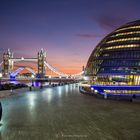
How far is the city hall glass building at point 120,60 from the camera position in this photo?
197 ft

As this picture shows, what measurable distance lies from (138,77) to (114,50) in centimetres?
1292

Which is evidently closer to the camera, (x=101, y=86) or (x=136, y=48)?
(x=101, y=86)

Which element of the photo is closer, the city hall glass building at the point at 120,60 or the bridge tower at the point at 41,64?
A: the city hall glass building at the point at 120,60

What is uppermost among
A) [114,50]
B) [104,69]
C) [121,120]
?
[114,50]

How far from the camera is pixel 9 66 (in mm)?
198000

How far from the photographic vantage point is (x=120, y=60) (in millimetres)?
62500

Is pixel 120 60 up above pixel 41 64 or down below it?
below

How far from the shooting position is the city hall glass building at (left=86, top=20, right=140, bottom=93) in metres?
60.0

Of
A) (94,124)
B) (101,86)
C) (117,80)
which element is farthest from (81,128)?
(117,80)

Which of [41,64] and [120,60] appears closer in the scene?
[120,60]

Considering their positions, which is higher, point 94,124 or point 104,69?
point 104,69

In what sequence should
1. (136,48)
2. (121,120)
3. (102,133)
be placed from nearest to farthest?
(102,133) < (121,120) < (136,48)

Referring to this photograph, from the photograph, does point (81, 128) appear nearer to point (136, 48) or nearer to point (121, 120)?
point (121, 120)

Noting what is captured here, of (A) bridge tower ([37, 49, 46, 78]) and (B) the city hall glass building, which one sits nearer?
(B) the city hall glass building
